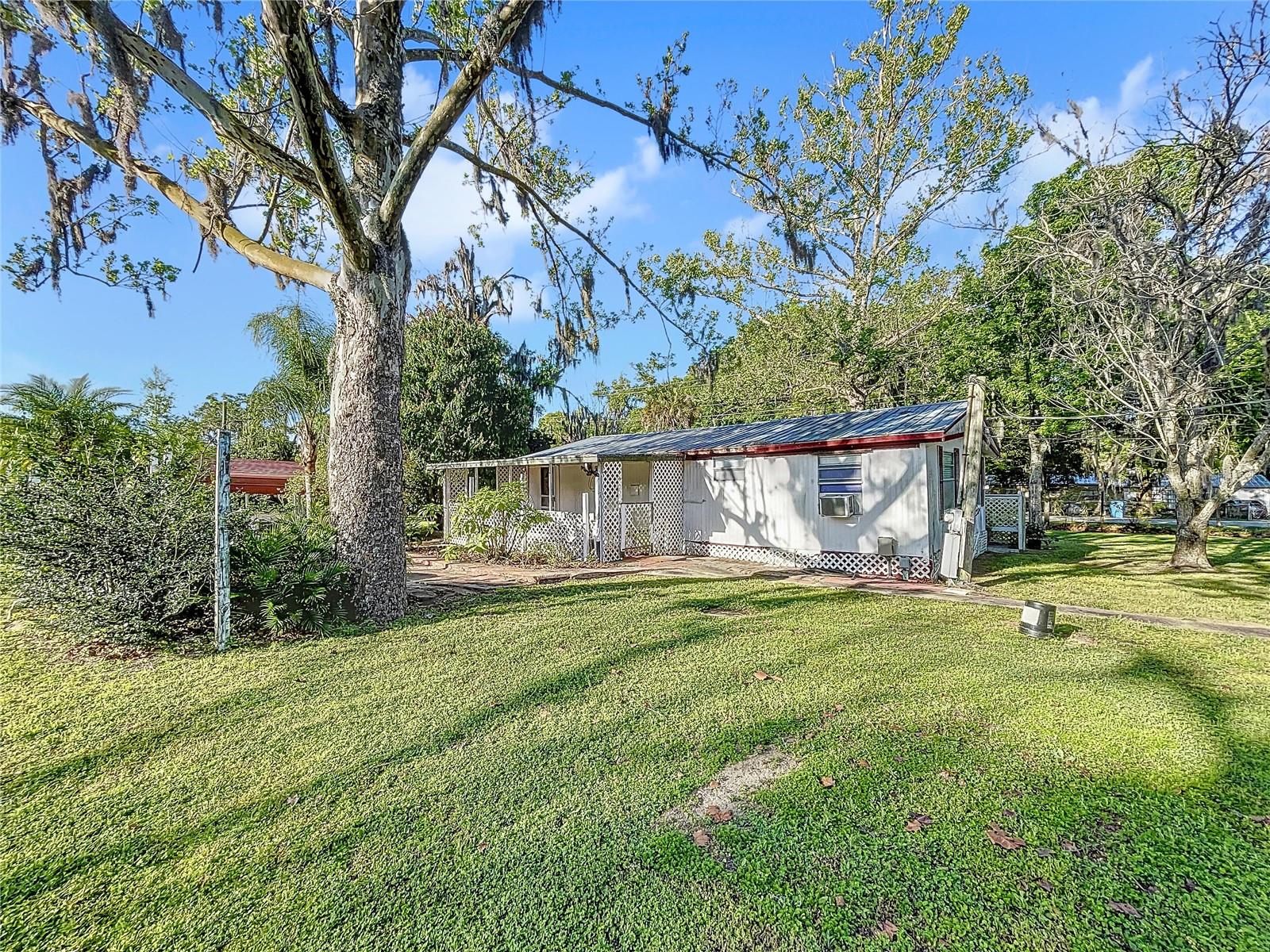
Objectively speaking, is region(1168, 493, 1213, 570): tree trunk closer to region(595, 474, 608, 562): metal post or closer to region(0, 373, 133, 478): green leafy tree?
region(595, 474, 608, 562): metal post

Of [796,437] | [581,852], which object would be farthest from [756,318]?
[581,852]

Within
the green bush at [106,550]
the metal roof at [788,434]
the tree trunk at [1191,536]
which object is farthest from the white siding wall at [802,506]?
the green bush at [106,550]

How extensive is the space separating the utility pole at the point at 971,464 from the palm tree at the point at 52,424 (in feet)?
37.5

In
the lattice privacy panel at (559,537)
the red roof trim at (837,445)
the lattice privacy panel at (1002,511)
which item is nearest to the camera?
the red roof trim at (837,445)

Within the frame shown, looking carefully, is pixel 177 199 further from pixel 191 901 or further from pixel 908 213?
pixel 908 213

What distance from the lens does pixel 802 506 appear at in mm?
10773

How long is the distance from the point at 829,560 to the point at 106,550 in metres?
10.5

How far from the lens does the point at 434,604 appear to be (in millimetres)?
7605

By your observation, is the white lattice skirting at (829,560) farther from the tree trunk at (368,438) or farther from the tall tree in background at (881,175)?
the tall tree in background at (881,175)

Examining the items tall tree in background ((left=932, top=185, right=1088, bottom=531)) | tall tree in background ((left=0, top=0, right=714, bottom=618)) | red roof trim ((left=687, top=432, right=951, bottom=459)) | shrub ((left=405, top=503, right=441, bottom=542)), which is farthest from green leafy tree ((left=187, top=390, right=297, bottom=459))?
tall tree in background ((left=932, top=185, right=1088, bottom=531))

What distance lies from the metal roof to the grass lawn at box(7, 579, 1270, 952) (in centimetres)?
514

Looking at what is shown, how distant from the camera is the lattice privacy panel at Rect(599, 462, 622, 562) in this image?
12.1 metres

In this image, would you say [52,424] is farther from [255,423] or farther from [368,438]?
[255,423]

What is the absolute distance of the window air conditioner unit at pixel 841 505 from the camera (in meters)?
10.0
